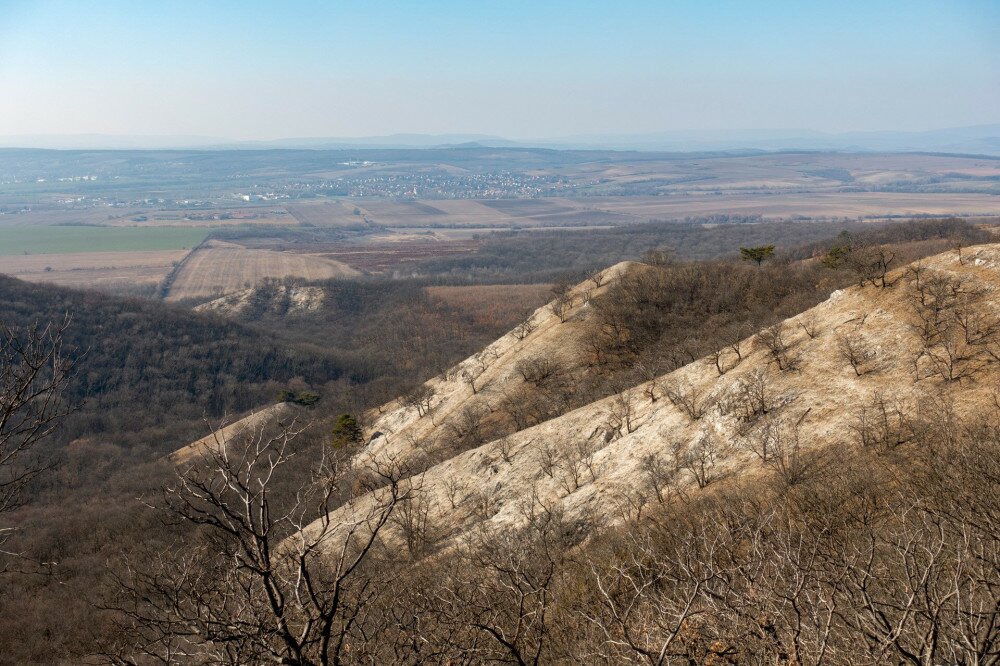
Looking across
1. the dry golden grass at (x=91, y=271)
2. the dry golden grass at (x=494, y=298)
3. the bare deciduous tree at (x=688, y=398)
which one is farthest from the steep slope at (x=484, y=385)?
the dry golden grass at (x=91, y=271)

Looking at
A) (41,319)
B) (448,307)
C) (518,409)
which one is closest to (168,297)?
(41,319)

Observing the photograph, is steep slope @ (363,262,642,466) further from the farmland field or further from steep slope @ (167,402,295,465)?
the farmland field

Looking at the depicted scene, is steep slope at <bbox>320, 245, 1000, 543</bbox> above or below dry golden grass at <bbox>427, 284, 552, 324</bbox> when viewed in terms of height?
above

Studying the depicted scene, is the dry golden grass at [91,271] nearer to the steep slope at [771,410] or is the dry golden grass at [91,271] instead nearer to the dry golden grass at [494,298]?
the dry golden grass at [494,298]

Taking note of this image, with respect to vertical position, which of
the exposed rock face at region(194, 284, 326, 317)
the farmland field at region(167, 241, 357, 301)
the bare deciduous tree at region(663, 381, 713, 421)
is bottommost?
the exposed rock face at region(194, 284, 326, 317)

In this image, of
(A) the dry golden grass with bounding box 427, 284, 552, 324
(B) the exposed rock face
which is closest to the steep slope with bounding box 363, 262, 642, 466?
(A) the dry golden grass with bounding box 427, 284, 552, 324

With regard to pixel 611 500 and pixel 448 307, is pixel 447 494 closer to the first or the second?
pixel 611 500

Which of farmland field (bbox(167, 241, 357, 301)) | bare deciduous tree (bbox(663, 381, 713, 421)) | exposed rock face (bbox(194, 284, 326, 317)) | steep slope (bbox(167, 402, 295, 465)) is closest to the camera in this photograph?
bare deciduous tree (bbox(663, 381, 713, 421))
